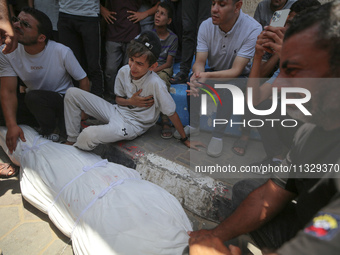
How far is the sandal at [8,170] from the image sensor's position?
2.17 meters

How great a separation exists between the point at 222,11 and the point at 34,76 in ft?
7.20

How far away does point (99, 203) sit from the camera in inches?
56.9

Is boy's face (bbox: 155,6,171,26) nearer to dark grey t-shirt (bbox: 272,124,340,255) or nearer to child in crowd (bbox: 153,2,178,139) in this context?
child in crowd (bbox: 153,2,178,139)

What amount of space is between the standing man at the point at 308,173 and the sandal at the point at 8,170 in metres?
2.00

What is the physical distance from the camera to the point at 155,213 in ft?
4.45

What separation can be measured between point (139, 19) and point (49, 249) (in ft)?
10.0

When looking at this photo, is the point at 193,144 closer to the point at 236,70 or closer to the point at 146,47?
the point at 236,70

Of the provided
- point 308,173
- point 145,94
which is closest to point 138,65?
point 145,94

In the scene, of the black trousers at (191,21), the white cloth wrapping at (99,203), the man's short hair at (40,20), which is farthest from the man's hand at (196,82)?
the man's short hair at (40,20)

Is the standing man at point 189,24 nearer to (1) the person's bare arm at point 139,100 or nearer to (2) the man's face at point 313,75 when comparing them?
(1) the person's bare arm at point 139,100

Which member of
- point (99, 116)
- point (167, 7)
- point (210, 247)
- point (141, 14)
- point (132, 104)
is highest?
point (167, 7)

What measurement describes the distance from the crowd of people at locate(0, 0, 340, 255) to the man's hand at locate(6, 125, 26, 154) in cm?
1

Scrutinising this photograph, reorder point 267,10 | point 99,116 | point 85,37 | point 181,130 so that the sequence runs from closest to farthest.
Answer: point 181,130 → point 99,116 → point 267,10 → point 85,37

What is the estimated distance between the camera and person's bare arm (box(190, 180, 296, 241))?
116cm
